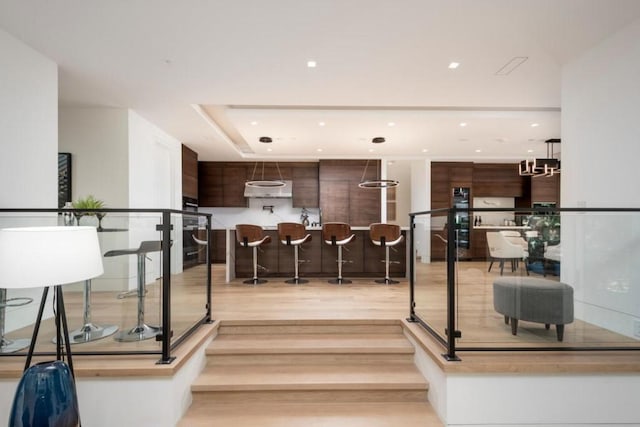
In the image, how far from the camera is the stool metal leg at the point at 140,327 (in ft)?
8.53

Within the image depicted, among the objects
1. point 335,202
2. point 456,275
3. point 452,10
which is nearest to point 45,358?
point 456,275

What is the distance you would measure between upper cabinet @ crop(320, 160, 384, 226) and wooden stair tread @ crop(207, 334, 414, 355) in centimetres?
495

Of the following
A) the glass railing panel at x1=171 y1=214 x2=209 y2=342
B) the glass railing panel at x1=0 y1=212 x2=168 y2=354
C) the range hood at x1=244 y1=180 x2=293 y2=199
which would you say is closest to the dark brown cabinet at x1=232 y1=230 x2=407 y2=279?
the glass railing panel at x1=171 y1=214 x2=209 y2=342

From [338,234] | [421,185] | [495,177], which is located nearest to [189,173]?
[338,234]

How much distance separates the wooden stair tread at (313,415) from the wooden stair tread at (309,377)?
0.13 metres

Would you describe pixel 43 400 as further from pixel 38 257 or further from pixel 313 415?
pixel 313 415

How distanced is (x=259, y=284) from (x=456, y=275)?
347 centimetres

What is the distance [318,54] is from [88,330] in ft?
10.4

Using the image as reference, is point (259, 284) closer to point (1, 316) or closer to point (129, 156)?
point (129, 156)

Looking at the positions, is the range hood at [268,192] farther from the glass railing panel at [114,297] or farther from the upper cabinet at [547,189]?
the upper cabinet at [547,189]

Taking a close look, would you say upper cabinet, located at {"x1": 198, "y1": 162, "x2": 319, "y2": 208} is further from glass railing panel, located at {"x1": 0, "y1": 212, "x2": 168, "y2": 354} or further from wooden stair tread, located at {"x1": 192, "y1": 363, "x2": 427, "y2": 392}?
wooden stair tread, located at {"x1": 192, "y1": 363, "x2": 427, "y2": 392}

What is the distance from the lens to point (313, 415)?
2395 mm

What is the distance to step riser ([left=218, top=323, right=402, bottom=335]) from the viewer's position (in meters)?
3.19

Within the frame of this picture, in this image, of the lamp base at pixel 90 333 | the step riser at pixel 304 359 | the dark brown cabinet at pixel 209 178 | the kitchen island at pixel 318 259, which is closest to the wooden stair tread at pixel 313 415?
the step riser at pixel 304 359
